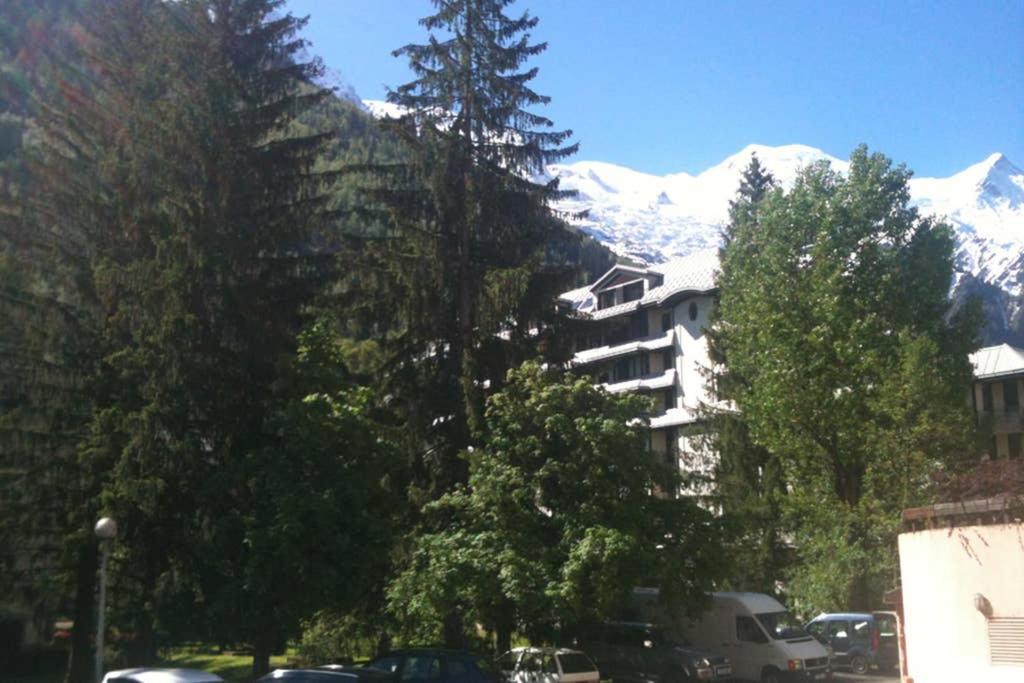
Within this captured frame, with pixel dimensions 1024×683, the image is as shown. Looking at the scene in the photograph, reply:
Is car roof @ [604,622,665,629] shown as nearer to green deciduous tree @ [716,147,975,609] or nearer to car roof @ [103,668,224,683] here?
green deciduous tree @ [716,147,975,609]

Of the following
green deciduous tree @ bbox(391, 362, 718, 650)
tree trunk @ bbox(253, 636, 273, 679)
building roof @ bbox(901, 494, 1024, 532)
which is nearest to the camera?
building roof @ bbox(901, 494, 1024, 532)

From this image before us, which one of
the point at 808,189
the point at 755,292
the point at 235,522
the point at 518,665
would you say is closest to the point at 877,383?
the point at 755,292

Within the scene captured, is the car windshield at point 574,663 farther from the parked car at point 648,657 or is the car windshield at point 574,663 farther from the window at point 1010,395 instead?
the window at point 1010,395

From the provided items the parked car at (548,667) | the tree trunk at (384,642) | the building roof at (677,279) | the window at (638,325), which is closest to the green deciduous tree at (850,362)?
Answer: the parked car at (548,667)

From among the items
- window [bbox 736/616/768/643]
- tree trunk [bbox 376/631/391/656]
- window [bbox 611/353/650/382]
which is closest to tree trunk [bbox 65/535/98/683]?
tree trunk [bbox 376/631/391/656]

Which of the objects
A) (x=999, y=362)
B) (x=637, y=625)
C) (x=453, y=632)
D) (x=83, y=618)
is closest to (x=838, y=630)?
(x=637, y=625)

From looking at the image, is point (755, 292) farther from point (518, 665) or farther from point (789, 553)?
point (518, 665)

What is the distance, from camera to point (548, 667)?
23.3 m

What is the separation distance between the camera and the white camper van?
27.0 metres

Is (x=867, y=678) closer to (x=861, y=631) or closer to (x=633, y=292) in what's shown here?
(x=861, y=631)

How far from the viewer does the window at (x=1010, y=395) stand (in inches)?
2016

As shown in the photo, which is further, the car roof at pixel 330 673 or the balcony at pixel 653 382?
the balcony at pixel 653 382

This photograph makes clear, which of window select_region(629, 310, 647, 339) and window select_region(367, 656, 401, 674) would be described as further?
window select_region(629, 310, 647, 339)

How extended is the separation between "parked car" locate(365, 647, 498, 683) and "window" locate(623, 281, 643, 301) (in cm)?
4866
